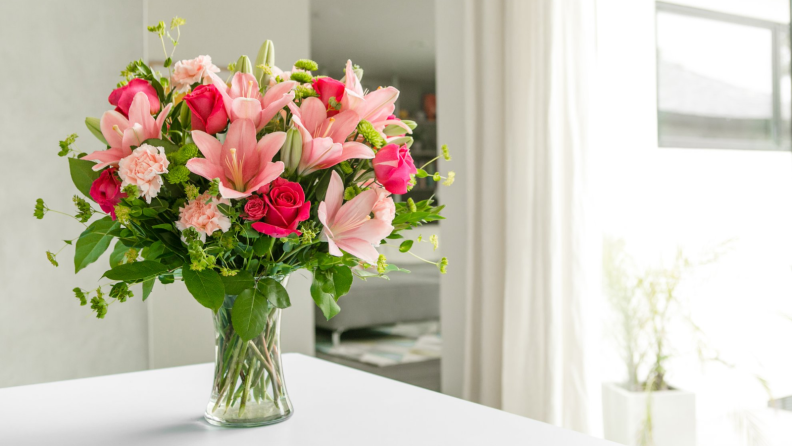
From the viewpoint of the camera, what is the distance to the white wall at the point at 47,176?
8.05 ft

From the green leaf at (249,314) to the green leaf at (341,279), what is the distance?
10 cm

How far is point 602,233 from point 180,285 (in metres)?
2.14

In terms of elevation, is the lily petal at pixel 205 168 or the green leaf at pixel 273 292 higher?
the lily petal at pixel 205 168

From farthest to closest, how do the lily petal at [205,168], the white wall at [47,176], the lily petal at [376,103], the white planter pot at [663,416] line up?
1. the white wall at [47,176]
2. the white planter pot at [663,416]
3. the lily petal at [376,103]
4. the lily petal at [205,168]

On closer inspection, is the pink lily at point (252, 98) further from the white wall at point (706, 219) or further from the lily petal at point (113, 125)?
the white wall at point (706, 219)

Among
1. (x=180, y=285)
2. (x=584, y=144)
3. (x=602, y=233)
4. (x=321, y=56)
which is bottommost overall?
(x=180, y=285)

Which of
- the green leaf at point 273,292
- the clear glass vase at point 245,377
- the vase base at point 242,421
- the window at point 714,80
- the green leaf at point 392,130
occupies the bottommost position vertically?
the vase base at point 242,421

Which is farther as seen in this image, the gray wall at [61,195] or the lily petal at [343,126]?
the gray wall at [61,195]

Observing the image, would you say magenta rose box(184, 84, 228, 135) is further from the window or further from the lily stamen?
the window

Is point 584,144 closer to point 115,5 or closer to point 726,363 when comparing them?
point 726,363

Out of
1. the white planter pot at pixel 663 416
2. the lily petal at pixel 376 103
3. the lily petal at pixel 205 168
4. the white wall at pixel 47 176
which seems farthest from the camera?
the white wall at pixel 47 176

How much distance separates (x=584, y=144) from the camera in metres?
2.25

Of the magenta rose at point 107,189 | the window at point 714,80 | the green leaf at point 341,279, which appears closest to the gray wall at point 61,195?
the magenta rose at point 107,189

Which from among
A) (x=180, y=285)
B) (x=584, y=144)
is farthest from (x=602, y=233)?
(x=180, y=285)
